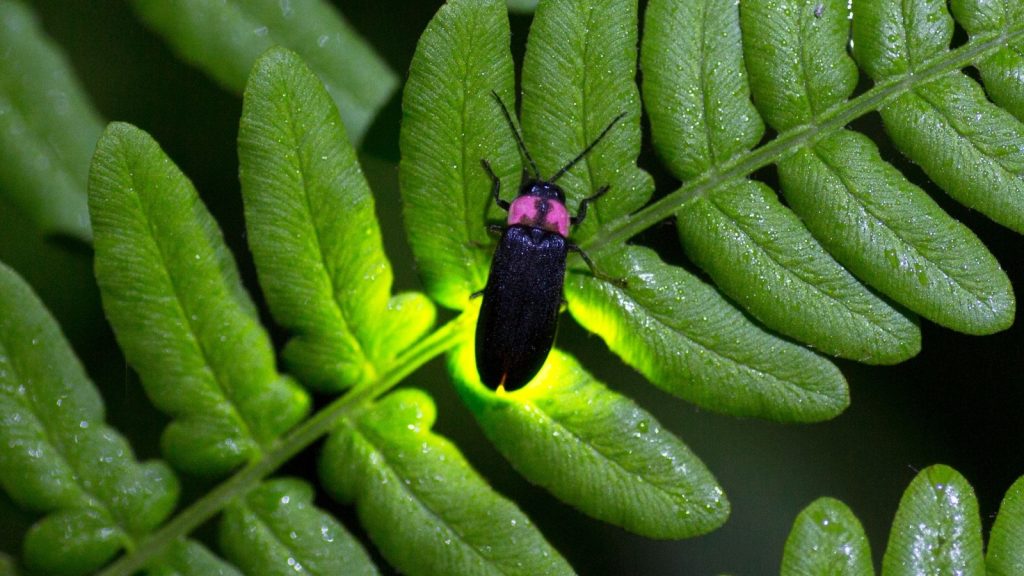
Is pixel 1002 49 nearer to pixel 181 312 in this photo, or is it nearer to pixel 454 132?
pixel 454 132

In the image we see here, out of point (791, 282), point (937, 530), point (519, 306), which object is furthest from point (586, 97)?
point (937, 530)

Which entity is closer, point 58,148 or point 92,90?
point 58,148

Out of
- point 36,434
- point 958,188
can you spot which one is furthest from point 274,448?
point 958,188

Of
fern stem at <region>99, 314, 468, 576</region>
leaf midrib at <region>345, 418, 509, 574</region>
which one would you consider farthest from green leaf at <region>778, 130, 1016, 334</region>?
leaf midrib at <region>345, 418, 509, 574</region>

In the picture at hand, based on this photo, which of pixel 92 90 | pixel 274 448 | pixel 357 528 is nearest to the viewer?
pixel 274 448

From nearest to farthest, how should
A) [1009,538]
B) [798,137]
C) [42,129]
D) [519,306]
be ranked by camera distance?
[1009,538] → [798,137] → [519,306] → [42,129]

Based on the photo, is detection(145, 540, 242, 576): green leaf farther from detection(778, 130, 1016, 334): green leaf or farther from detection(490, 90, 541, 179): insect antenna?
detection(778, 130, 1016, 334): green leaf

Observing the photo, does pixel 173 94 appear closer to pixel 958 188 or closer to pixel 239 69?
pixel 239 69

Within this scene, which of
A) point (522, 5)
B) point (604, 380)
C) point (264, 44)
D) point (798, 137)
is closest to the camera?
point (798, 137)
